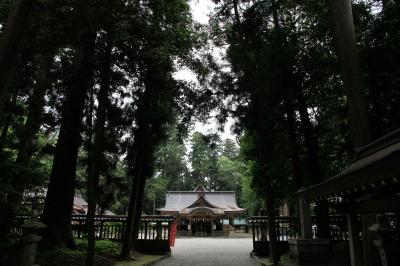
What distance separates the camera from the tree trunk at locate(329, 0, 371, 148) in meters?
7.01

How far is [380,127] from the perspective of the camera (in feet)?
27.7

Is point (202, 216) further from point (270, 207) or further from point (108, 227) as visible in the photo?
point (270, 207)

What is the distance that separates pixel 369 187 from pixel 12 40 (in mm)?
6394

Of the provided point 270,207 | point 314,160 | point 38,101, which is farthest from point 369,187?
point 38,101

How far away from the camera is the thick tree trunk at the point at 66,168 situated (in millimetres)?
9492

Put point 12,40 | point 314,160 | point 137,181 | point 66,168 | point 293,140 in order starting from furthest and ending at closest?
point 137,181 < point 314,160 < point 66,168 < point 293,140 < point 12,40

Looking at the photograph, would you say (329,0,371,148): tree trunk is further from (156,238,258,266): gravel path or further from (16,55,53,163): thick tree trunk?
(16,55,53,163): thick tree trunk

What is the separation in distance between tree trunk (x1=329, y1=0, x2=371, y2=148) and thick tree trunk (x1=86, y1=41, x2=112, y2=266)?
5561 millimetres

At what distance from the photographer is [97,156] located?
25.9 feet

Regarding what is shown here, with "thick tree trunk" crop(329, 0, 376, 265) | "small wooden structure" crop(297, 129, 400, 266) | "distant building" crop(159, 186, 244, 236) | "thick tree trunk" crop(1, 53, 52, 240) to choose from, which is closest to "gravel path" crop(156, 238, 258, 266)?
"thick tree trunk" crop(1, 53, 52, 240)

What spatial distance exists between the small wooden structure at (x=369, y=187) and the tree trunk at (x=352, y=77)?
1.76 m

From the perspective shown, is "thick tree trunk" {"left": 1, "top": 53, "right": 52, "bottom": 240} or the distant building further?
the distant building

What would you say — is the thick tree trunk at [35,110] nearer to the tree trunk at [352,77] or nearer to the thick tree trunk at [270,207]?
the thick tree trunk at [270,207]

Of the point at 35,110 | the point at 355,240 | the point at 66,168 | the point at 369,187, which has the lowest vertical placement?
the point at 355,240
